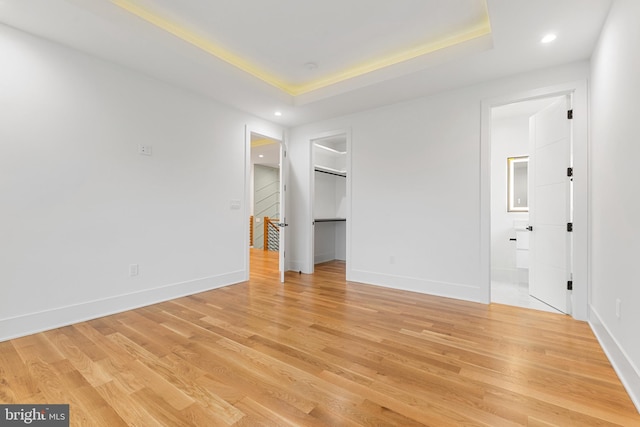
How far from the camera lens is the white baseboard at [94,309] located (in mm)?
2441

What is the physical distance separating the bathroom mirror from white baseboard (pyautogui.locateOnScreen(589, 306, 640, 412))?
2699mm

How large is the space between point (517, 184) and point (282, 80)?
4311 mm

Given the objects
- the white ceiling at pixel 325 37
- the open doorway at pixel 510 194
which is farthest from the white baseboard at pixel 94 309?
the open doorway at pixel 510 194

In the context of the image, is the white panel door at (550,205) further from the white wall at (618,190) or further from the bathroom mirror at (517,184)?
the bathroom mirror at (517,184)

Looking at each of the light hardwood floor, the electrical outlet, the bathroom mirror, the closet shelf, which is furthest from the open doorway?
the electrical outlet

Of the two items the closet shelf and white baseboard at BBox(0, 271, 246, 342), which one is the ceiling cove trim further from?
white baseboard at BBox(0, 271, 246, 342)

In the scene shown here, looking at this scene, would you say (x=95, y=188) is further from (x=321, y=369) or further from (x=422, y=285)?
(x=422, y=285)

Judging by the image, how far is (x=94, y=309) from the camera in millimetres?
2896

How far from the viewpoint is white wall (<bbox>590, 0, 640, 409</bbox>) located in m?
1.73

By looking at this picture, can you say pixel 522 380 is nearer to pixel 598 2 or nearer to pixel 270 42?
pixel 598 2

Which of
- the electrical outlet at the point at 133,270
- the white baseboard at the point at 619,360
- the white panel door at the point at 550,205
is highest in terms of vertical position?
the white panel door at the point at 550,205

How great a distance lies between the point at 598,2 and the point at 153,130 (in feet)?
14.2

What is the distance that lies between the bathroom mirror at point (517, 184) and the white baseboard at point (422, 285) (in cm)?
231

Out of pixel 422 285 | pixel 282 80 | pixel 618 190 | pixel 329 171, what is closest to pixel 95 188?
pixel 282 80
